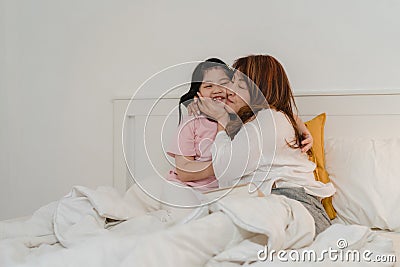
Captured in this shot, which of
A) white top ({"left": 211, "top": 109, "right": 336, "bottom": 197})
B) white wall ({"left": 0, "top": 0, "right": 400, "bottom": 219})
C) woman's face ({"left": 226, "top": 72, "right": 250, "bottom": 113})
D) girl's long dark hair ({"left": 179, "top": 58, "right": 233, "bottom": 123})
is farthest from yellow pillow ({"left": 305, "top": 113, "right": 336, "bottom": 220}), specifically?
girl's long dark hair ({"left": 179, "top": 58, "right": 233, "bottom": 123})

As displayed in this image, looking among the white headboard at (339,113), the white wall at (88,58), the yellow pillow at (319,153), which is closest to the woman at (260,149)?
the yellow pillow at (319,153)

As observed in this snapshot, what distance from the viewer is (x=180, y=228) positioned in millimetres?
1225

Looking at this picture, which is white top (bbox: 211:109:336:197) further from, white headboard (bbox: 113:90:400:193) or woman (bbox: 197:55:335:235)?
white headboard (bbox: 113:90:400:193)

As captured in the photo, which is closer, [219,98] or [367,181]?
[219,98]

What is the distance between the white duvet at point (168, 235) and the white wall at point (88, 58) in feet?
3.06

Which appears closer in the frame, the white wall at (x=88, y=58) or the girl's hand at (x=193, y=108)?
the girl's hand at (x=193, y=108)

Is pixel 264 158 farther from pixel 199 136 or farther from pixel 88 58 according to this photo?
pixel 88 58

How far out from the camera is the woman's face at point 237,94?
5.44ft

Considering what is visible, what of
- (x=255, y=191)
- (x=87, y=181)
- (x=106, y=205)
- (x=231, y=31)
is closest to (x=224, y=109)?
(x=255, y=191)

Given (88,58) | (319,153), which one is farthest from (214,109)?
(88,58)

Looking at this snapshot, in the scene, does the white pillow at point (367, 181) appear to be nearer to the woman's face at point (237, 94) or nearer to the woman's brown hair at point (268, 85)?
the woman's brown hair at point (268, 85)

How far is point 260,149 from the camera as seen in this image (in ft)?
5.56

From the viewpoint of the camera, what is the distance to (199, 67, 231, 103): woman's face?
1633mm

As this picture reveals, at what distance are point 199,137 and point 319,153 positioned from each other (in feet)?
1.79
